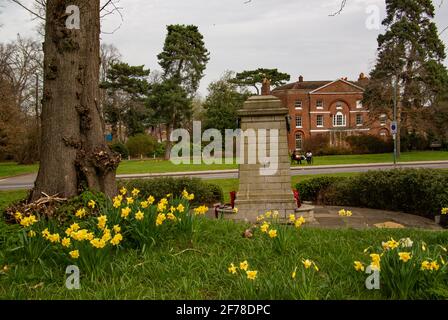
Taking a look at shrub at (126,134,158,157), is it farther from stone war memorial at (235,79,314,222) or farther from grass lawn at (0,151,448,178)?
stone war memorial at (235,79,314,222)

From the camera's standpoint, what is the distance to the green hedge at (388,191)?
11.7 metres

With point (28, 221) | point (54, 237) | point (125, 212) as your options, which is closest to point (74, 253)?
point (54, 237)

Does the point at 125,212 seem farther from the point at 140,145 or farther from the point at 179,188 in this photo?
the point at 140,145

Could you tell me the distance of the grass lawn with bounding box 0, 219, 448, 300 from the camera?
3307 millimetres

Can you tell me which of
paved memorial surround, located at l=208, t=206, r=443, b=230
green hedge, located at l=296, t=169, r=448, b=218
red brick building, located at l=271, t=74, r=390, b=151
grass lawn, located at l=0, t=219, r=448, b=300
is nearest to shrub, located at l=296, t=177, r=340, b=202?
green hedge, located at l=296, t=169, r=448, b=218

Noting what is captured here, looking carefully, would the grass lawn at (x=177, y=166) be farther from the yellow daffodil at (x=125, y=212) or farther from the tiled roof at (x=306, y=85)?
the yellow daffodil at (x=125, y=212)

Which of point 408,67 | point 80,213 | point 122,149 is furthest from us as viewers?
point 122,149

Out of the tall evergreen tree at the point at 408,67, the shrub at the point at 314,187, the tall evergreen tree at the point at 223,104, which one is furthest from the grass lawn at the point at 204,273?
the tall evergreen tree at the point at 223,104

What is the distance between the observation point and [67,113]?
593 centimetres

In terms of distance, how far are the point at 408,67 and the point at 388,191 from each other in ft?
115

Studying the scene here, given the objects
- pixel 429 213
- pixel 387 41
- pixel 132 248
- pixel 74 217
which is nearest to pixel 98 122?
pixel 74 217

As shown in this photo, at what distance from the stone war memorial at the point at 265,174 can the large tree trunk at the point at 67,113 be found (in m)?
5.91

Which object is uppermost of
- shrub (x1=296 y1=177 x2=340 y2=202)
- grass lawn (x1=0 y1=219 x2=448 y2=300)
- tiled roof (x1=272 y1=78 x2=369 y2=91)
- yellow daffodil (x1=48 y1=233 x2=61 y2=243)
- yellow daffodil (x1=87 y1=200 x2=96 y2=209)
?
tiled roof (x1=272 y1=78 x2=369 y2=91)

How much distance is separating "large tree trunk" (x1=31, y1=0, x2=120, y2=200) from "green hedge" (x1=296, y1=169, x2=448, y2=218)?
9.59 metres
